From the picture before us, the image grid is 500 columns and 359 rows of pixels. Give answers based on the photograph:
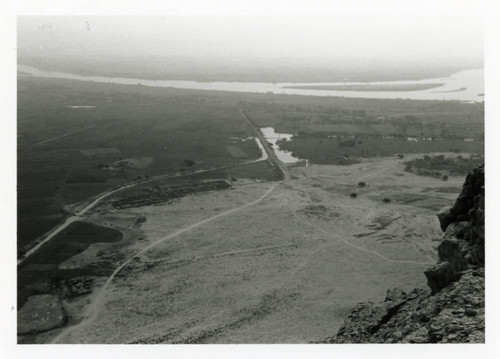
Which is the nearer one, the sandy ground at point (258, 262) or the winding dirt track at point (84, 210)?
the sandy ground at point (258, 262)

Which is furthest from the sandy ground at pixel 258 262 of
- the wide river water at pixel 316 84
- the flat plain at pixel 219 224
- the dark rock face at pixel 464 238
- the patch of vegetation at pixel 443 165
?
the wide river water at pixel 316 84

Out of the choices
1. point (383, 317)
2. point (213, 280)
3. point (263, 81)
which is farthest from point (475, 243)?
point (263, 81)

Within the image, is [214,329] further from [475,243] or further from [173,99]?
[173,99]

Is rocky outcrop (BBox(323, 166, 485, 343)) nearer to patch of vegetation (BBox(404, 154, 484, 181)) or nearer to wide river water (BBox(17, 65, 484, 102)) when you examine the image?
patch of vegetation (BBox(404, 154, 484, 181))

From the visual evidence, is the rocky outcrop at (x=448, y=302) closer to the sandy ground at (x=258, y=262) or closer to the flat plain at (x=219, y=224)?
the sandy ground at (x=258, y=262)

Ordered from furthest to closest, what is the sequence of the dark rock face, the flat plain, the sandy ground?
the flat plain, the sandy ground, the dark rock face

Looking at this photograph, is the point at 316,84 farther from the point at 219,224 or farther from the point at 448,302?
the point at 448,302

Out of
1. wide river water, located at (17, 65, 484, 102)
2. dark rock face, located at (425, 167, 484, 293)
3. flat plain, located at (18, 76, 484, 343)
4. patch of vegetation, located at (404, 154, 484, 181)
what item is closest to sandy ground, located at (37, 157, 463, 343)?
flat plain, located at (18, 76, 484, 343)
